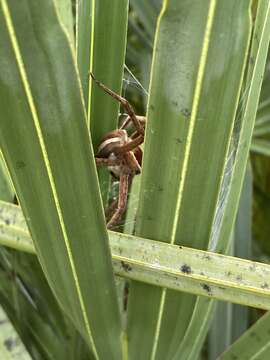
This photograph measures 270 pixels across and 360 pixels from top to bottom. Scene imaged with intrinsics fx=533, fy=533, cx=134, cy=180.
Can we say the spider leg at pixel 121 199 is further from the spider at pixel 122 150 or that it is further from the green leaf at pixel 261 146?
the green leaf at pixel 261 146

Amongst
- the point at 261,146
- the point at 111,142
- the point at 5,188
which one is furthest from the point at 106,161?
the point at 261,146

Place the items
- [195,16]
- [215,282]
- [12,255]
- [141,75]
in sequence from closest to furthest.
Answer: [195,16]
[215,282]
[12,255]
[141,75]

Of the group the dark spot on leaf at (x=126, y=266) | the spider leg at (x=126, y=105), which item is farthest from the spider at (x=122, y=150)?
the dark spot on leaf at (x=126, y=266)

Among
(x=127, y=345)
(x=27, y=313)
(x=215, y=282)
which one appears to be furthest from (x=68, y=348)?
(x=215, y=282)

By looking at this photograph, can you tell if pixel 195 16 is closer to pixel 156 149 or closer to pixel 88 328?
pixel 156 149

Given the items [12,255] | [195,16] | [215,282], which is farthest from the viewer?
[12,255]

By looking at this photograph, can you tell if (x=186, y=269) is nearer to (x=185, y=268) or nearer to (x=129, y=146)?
(x=185, y=268)
